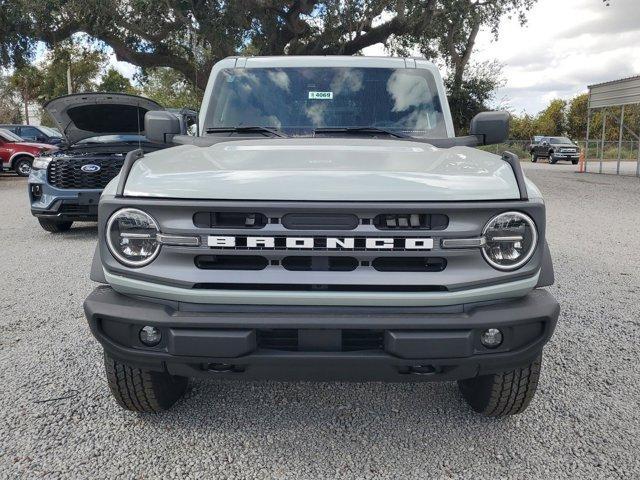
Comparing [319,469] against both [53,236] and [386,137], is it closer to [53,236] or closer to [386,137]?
[386,137]

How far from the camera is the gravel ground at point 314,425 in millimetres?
2502

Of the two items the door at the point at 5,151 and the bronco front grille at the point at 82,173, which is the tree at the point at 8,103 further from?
the bronco front grille at the point at 82,173

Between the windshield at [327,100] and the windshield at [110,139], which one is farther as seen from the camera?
the windshield at [110,139]

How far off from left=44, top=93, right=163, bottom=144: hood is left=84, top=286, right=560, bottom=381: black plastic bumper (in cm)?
518

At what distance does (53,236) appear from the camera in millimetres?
8508

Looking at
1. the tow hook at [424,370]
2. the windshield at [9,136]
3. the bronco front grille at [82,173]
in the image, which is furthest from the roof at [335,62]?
the windshield at [9,136]

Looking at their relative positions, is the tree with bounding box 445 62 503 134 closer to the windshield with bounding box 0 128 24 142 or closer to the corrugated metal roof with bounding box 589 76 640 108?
the corrugated metal roof with bounding box 589 76 640 108

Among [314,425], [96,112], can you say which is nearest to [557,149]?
[96,112]

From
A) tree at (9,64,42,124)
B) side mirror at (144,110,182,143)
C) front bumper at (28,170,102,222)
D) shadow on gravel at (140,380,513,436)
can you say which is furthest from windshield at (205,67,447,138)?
tree at (9,64,42,124)

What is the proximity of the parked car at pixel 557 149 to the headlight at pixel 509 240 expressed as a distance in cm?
3400

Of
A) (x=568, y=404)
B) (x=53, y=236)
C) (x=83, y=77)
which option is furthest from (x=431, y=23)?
(x=83, y=77)

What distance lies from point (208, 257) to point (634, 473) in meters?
2.06

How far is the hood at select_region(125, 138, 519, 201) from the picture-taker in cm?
226

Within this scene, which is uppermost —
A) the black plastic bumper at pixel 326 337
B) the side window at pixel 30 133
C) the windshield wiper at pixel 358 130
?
the side window at pixel 30 133
